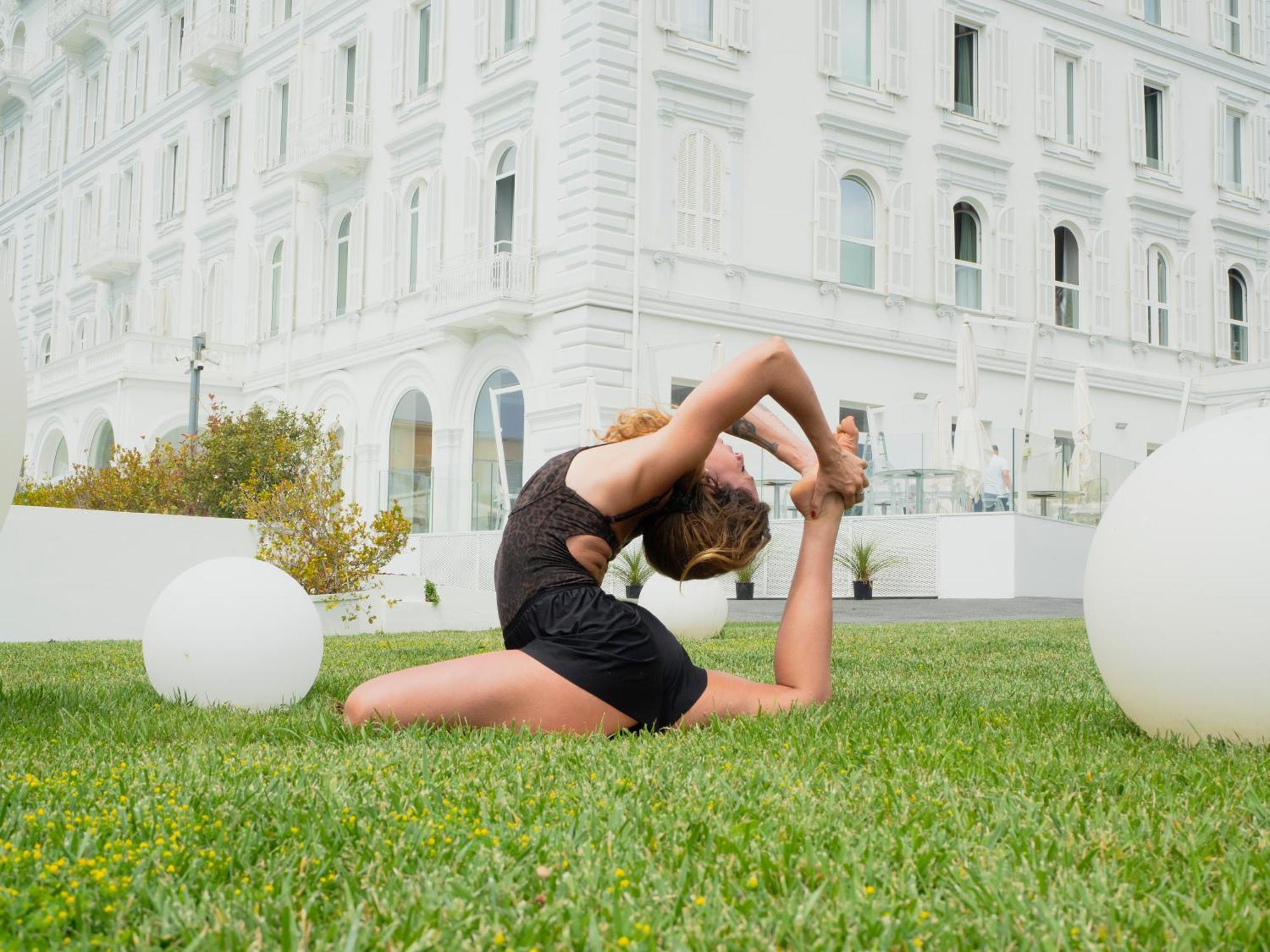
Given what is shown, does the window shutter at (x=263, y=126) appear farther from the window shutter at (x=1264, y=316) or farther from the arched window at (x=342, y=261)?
the window shutter at (x=1264, y=316)

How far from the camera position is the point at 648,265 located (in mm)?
21438

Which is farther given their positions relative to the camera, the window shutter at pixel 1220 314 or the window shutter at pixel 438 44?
the window shutter at pixel 1220 314

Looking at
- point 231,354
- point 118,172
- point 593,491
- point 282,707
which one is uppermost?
point 118,172

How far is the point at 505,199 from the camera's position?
23.1 m

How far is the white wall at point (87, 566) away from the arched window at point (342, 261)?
13.5 meters

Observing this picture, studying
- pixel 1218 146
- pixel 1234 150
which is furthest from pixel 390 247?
pixel 1234 150

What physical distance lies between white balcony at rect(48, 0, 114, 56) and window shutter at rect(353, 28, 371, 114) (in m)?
14.2

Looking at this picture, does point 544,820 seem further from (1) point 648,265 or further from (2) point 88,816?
(1) point 648,265

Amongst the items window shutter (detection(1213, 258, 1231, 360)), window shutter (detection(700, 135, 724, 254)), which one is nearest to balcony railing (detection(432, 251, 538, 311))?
window shutter (detection(700, 135, 724, 254))

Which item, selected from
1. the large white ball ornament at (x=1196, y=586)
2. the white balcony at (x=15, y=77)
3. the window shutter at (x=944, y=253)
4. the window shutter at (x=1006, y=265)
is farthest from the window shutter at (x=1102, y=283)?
the white balcony at (x=15, y=77)

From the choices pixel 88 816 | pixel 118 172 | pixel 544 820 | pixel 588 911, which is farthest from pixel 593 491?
pixel 118 172

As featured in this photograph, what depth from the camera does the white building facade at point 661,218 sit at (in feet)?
70.7

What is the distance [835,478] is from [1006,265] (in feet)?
74.0

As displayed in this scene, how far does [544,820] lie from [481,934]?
745 millimetres
